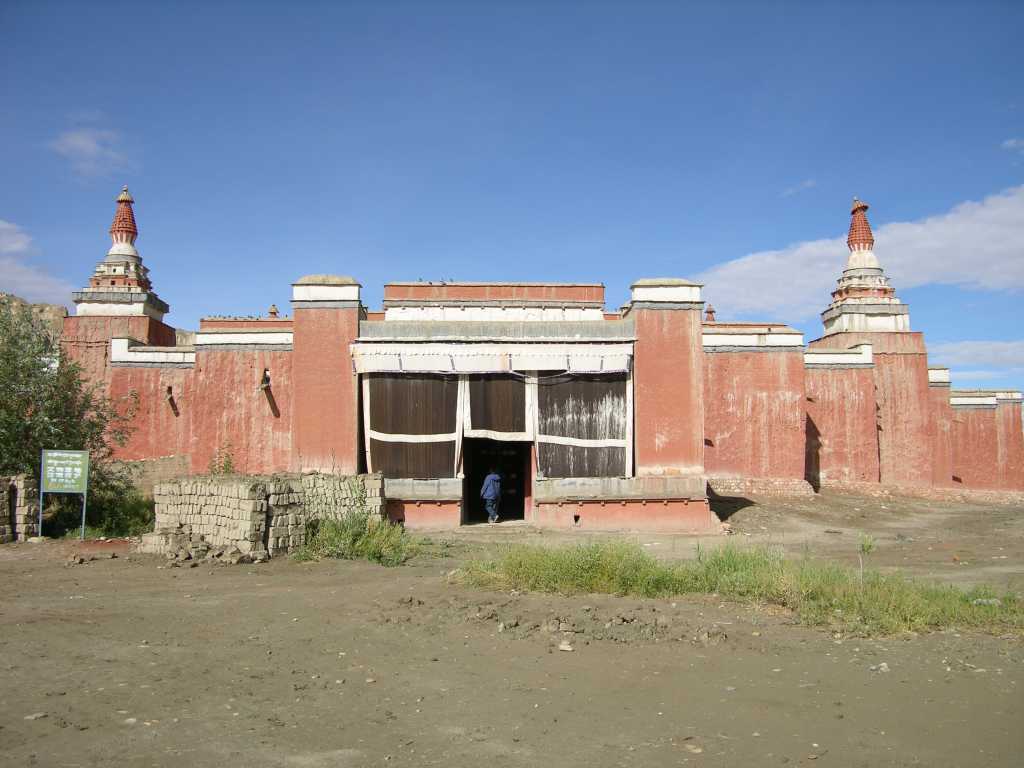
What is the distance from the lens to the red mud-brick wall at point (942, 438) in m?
28.8

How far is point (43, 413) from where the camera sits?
16703 mm

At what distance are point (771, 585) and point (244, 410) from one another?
1700 centimetres

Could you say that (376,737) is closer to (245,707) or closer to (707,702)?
(245,707)

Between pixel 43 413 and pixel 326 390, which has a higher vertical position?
pixel 326 390

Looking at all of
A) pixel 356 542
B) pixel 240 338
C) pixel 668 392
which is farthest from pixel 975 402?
pixel 240 338

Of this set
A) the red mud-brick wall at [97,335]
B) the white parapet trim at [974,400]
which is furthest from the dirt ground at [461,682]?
the white parapet trim at [974,400]

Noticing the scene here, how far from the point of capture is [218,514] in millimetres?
13648

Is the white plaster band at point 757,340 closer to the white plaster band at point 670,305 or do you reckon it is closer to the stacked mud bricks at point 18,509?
the white plaster band at point 670,305

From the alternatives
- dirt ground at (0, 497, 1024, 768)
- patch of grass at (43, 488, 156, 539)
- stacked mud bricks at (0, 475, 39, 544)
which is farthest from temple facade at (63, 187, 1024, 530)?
dirt ground at (0, 497, 1024, 768)

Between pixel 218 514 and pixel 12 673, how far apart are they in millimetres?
6363

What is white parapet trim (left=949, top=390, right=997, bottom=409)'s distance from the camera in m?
30.0

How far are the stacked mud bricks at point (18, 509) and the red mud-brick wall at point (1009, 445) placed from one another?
31.7 meters

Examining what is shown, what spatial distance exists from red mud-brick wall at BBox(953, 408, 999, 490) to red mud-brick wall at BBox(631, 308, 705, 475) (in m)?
16.3

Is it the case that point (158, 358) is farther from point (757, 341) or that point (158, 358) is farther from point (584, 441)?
point (757, 341)
